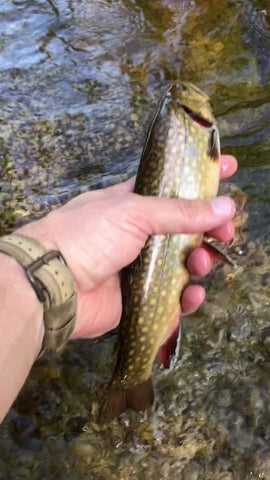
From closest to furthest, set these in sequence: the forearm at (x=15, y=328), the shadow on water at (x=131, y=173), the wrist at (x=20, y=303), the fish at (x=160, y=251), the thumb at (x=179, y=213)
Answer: the forearm at (x=15, y=328), the wrist at (x=20, y=303), the thumb at (x=179, y=213), the fish at (x=160, y=251), the shadow on water at (x=131, y=173)

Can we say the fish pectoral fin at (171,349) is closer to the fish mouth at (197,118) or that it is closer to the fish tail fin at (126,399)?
the fish tail fin at (126,399)

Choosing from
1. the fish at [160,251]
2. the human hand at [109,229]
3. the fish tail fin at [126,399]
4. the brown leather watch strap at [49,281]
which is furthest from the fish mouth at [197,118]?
the fish tail fin at [126,399]

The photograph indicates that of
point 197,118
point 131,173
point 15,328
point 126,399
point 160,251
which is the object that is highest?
point 197,118

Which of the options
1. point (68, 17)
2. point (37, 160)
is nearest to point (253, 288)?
point (37, 160)

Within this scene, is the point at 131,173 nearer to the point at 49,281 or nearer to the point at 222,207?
the point at 222,207

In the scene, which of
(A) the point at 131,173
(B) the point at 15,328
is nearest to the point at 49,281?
(B) the point at 15,328

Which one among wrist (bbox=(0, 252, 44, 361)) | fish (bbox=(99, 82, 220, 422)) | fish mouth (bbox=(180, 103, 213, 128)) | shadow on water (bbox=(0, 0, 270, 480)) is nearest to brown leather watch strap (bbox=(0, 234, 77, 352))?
wrist (bbox=(0, 252, 44, 361))

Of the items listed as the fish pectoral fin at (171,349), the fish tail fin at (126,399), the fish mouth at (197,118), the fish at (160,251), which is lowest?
the fish tail fin at (126,399)

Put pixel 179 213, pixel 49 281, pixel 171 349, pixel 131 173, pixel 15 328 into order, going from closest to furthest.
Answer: pixel 15 328 → pixel 49 281 → pixel 179 213 → pixel 171 349 → pixel 131 173
